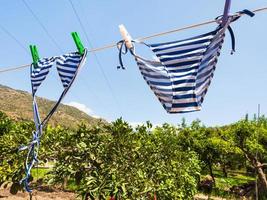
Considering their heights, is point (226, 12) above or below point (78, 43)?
below

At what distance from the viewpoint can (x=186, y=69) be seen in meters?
4.90

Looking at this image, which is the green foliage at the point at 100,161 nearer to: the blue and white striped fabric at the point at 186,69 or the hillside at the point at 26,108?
the blue and white striped fabric at the point at 186,69

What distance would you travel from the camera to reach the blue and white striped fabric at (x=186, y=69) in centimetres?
475

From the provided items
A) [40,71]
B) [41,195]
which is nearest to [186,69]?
[40,71]

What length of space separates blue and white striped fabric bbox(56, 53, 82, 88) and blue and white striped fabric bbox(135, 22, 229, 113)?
2.00 metres

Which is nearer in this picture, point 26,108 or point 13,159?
point 13,159

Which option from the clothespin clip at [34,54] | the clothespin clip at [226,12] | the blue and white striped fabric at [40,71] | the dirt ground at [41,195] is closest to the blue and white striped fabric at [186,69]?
the clothespin clip at [226,12]

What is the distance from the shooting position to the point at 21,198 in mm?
14984

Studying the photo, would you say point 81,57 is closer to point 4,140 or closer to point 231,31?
point 231,31

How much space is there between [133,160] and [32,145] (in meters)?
2.16

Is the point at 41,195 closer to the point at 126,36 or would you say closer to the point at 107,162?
the point at 107,162

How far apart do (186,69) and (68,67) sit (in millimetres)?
2766


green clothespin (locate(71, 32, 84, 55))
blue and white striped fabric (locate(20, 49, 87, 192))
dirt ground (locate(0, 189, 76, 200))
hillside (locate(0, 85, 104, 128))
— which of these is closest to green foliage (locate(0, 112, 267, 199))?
blue and white striped fabric (locate(20, 49, 87, 192))

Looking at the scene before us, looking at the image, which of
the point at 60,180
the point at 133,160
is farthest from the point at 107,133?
the point at 60,180
